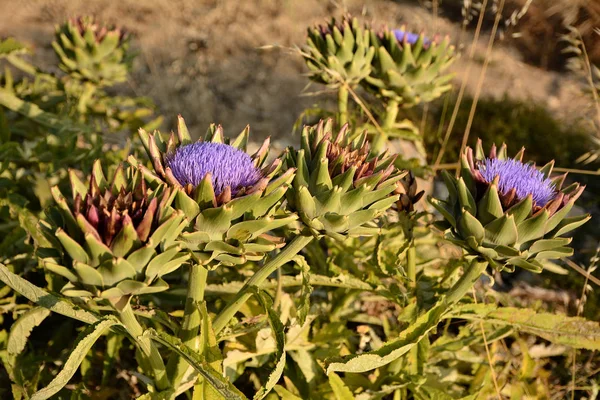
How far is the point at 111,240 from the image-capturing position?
3.56ft

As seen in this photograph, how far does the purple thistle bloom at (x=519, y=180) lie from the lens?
57.5 inches

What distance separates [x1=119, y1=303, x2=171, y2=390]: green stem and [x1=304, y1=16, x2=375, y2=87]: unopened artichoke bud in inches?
44.2

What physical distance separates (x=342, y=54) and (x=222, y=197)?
3.47 feet

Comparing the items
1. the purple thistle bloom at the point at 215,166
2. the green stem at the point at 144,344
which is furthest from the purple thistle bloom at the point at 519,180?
the green stem at the point at 144,344

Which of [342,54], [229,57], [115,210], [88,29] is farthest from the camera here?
[229,57]

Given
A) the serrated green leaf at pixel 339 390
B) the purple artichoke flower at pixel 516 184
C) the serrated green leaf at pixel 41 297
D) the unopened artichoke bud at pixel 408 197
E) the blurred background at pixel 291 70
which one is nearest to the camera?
the serrated green leaf at pixel 41 297

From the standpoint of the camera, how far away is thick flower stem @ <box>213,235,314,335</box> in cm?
138

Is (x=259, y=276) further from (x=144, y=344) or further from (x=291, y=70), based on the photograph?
(x=291, y=70)

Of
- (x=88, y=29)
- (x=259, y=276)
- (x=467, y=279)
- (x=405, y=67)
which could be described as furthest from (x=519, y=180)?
(x=88, y=29)

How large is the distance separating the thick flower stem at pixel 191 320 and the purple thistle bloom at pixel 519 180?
0.77 m

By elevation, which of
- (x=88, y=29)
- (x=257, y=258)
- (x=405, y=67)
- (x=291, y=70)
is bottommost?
(x=291, y=70)

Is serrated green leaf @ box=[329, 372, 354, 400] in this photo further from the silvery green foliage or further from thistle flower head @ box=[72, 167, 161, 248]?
thistle flower head @ box=[72, 167, 161, 248]

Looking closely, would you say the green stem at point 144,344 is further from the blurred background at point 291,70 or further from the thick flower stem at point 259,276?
the blurred background at point 291,70

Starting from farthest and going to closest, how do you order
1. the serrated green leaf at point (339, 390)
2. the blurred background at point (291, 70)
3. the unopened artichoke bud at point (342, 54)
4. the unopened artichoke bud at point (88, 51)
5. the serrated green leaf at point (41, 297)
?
the blurred background at point (291, 70), the unopened artichoke bud at point (88, 51), the unopened artichoke bud at point (342, 54), the serrated green leaf at point (339, 390), the serrated green leaf at point (41, 297)
